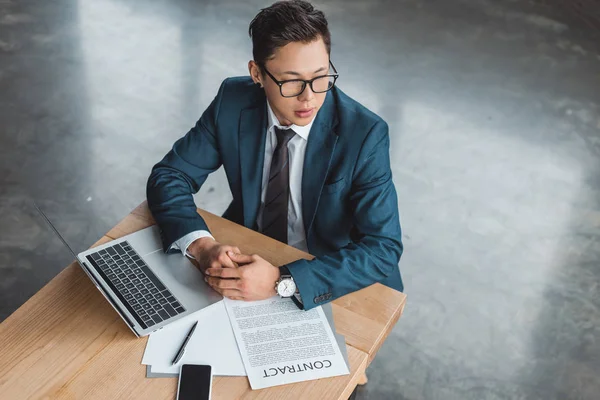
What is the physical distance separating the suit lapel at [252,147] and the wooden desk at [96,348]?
324 mm

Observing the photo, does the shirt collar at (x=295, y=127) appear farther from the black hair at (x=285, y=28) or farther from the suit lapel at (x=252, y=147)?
the black hair at (x=285, y=28)

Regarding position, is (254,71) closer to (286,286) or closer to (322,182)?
(322,182)

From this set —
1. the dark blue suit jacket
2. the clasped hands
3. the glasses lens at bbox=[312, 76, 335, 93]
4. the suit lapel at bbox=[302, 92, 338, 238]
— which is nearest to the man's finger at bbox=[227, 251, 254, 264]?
the clasped hands

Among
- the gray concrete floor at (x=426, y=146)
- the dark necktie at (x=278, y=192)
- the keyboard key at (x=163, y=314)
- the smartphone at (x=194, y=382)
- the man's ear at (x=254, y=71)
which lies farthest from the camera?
the gray concrete floor at (x=426, y=146)

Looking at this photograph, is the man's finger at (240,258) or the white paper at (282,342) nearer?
the white paper at (282,342)

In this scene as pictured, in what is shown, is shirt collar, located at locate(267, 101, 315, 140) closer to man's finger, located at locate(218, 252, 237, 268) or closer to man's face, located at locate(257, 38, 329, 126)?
man's face, located at locate(257, 38, 329, 126)

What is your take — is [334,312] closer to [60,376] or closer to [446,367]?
[60,376]

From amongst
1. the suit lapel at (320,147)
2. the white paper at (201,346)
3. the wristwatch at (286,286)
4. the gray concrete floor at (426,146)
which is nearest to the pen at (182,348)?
the white paper at (201,346)

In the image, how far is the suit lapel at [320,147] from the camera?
79.5 inches

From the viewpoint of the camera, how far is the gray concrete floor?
2.90 metres

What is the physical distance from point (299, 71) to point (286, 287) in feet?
1.68

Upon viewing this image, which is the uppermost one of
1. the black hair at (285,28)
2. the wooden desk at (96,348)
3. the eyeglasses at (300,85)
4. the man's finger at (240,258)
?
the black hair at (285,28)

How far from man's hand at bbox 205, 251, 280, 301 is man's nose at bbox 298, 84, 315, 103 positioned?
0.40 m

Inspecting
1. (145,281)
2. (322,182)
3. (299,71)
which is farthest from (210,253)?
(299,71)
